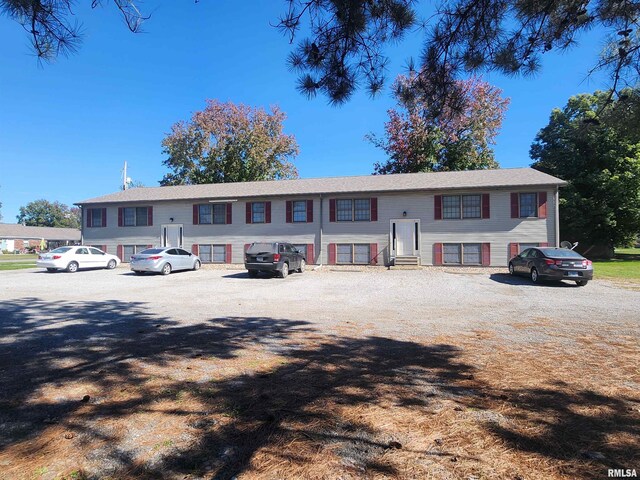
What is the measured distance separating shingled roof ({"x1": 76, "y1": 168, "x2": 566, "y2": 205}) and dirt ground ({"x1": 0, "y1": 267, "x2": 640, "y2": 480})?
14.2 m

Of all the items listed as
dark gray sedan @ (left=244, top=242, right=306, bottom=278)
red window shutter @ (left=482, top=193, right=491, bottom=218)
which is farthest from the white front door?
red window shutter @ (left=482, top=193, right=491, bottom=218)

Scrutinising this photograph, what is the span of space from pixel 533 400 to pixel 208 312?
21.2 ft

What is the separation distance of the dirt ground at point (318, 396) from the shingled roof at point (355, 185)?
14.2 m

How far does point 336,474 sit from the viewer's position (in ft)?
7.55

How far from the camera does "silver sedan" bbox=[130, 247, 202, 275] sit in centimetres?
1750

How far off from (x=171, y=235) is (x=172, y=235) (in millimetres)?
78

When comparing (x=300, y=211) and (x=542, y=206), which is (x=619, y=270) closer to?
(x=542, y=206)

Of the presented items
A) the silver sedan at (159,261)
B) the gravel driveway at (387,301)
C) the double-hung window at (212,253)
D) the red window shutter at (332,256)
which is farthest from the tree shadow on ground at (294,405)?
the double-hung window at (212,253)

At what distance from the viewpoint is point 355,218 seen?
22.0 metres

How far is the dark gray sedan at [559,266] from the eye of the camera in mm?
12742

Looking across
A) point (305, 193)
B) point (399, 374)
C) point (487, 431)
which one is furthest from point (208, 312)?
point (305, 193)

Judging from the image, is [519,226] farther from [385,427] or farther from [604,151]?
[385,427]

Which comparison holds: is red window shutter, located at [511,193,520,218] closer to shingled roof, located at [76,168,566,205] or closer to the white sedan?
shingled roof, located at [76,168,566,205]

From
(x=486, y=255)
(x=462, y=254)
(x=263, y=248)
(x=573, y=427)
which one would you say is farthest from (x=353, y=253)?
(x=573, y=427)
